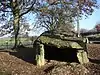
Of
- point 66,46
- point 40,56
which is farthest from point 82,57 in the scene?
point 40,56

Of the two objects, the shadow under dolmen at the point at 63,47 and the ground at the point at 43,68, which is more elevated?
the shadow under dolmen at the point at 63,47

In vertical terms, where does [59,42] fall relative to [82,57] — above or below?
above

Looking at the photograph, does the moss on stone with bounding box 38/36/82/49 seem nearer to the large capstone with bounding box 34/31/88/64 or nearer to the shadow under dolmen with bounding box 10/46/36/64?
the large capstone with bounding box 34/31/88/64

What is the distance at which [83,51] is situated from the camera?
17047 mm

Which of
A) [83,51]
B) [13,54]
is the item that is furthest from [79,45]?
[13,54]

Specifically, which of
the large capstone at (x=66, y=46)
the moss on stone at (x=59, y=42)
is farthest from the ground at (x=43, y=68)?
the moss on stone at (x=59, y=42)

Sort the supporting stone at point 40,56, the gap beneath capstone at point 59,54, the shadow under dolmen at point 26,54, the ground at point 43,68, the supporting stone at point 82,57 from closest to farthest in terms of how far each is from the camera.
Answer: the ground at point 43,68 < the supporting stone at point 40,56 < the supporting stone at point 82,57 < the shadow under dolmen at point 26,54 < the gap beneath capstone at point 59,54

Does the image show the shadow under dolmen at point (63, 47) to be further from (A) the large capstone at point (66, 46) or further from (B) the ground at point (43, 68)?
(B) the ground at point (43, 68)

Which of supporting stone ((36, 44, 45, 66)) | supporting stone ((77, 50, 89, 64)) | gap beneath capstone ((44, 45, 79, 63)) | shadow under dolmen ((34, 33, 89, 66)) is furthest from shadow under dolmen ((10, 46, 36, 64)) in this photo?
supporting stone ((77, 50, 89, 64))

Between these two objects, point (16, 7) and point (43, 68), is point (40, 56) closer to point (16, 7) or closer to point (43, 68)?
point (43, 68)

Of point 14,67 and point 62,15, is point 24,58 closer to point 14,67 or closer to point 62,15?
point 14,67

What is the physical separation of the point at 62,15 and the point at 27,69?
61.7 feet

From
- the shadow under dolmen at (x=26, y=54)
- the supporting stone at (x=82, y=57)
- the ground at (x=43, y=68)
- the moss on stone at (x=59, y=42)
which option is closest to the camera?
the ground at (x=43, y=68)

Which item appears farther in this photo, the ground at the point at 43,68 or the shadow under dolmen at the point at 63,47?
the shadow under dolmen at the point at 63,47
